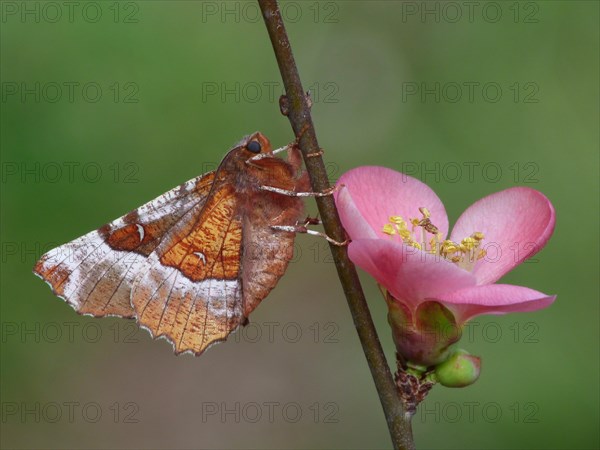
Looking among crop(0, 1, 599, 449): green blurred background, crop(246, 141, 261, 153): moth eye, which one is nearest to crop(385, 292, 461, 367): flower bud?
crop(246, 141, 261, 153): moth eye

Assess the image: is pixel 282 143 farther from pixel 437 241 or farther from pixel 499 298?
pixel 499 298

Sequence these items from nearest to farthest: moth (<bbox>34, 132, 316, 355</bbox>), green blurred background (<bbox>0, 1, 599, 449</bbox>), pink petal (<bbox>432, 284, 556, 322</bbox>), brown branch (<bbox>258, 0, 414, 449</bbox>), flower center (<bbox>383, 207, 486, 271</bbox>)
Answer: pink petal (<bbox>432, 284, 556, 322</bbox>)
brown branch (<bbox>258, 0, 414, 449</bbox>)
flower center (<bbox>383, 207, 486, 271</bbox>)
moth (<bbox>34, 132, 316, 355</bbox>)
green blurred background (<bbox>0, 1, 599, 449</bbox>)

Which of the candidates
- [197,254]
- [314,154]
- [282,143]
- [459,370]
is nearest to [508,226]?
[459,370]

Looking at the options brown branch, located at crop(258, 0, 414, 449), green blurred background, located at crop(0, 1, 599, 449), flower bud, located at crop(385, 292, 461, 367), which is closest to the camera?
brown branch, located at crop(258, 0, 414, 449)

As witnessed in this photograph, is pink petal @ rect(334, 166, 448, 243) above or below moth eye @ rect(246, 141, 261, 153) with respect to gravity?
below

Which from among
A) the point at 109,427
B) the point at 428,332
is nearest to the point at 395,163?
the point at 109,427

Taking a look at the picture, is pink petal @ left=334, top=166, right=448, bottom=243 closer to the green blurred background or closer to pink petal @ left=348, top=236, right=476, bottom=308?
pink petal @ left=348, top=236, right=476, bottom=308

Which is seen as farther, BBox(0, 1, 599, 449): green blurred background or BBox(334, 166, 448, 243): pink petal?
BBox(0, 1, 599, 449): green blurred background
